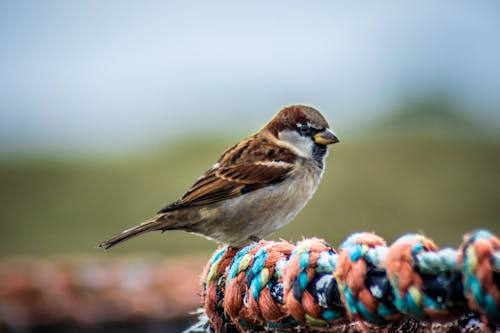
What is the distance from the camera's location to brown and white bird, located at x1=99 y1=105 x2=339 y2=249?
128 inches

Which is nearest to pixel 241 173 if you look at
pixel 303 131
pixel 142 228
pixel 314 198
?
pixel 303 131

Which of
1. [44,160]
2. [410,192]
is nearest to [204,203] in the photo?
[410,192]

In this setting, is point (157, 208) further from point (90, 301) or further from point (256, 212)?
point (90, 301)

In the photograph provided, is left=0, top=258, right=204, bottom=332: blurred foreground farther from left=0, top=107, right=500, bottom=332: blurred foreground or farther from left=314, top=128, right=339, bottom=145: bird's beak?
left=314, top=128, right=339, bottom=145: bird's beak

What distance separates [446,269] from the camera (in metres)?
0.95

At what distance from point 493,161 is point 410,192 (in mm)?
1150

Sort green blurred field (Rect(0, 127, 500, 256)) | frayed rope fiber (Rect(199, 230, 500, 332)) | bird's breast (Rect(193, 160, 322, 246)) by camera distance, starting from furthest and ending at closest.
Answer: green blurred field (Rect(0, 127, 500, 256)) < bird's breast (Rect(193, 160, 322, 246)) < frayed rope fiber (Rect(199, 230, 500, 332))

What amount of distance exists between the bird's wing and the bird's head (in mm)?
80

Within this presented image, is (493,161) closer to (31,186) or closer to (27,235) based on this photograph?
(27,235)

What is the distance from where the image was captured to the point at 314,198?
7.03 m

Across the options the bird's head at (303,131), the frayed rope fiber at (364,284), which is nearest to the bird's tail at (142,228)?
the bird's head at (303,131)

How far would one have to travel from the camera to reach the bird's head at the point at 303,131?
341 centimetres

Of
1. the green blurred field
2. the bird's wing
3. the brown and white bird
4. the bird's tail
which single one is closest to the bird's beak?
the brown and white bird

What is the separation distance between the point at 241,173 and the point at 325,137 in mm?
455
